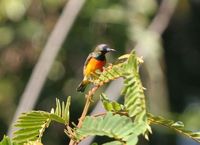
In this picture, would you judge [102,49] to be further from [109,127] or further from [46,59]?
[46,59]

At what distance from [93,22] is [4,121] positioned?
1760 millimetres


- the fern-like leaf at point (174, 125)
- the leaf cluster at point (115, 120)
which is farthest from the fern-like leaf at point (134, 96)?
the fern-like leaf at point (174, 125)

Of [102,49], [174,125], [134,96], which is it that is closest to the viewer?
[134,96]

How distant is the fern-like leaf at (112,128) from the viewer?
1154mm

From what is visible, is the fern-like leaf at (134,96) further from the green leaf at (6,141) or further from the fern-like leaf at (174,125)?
the green leaf at (6,141)

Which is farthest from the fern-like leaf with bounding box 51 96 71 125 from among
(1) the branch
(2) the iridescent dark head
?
(1) the branch

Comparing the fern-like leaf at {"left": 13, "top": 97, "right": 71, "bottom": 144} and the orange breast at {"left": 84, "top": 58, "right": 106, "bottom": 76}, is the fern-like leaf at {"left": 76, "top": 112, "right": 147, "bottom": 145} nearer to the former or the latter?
the fern-like leaf at {"left": 13, "top": 97, "right": 71, "bottom": 144}

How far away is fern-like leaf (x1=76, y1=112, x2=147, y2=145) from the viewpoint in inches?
45.4

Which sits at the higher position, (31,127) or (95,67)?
(95,67)

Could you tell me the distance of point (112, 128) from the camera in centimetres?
119

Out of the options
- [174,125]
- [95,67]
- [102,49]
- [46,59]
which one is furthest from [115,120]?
[46,59]

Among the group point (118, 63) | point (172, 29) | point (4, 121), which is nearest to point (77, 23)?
point (4, 121)

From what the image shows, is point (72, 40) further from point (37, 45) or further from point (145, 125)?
point (145, 125)

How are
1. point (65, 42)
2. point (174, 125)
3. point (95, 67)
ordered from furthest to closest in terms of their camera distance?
point (65, 42) → point (95, 67) → point (174, 125)
